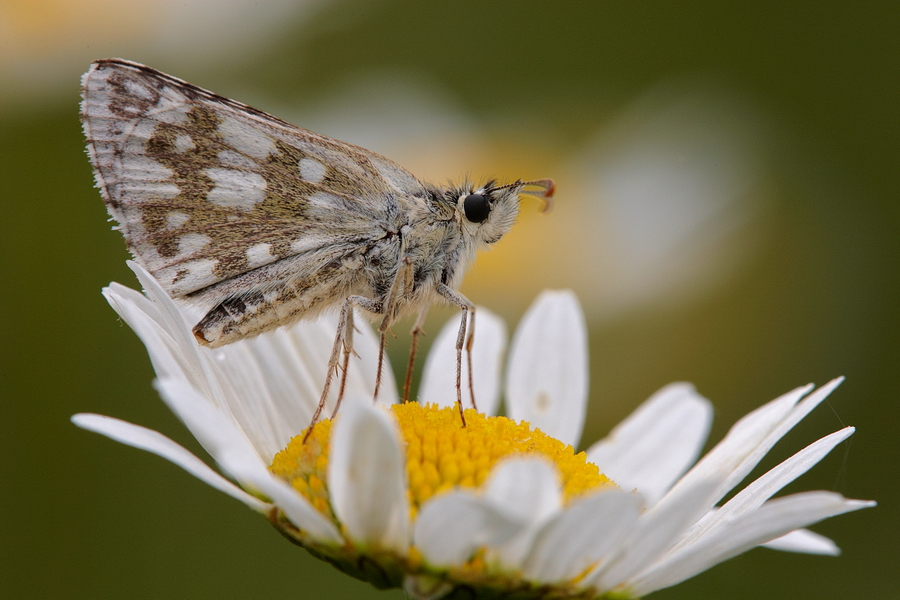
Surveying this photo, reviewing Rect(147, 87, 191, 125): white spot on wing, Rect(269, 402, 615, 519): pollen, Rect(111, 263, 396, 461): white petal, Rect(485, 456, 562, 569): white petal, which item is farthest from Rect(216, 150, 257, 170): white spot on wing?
Rect(485, 456, 562, 569): white petal

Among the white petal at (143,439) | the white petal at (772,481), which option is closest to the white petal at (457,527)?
the white petal at (143,439)

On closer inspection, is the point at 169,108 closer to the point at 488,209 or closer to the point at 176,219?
the point at 176,219

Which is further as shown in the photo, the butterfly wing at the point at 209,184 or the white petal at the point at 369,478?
the butterfly wing at the point at 209,184

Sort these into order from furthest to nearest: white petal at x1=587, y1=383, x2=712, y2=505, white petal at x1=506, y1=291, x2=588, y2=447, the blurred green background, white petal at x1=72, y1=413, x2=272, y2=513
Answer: the blurred green background < white petal at x1=506, y1=291, x2=588, y2=447 < white petal at x1=587, y1=383, x2=712, y2=505 < white petal at x1=72, y1=413, x2=272, y2=513

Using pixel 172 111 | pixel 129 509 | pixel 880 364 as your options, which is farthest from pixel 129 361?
pixel 880 364

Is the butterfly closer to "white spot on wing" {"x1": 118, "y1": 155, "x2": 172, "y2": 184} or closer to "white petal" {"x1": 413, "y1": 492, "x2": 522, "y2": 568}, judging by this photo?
"white spot on wing" {"x1": 118, "y1": 155, "x2": 172, "y2": 184}

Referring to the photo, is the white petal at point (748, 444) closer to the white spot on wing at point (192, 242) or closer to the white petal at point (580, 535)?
the white petal at point (580, 535)
